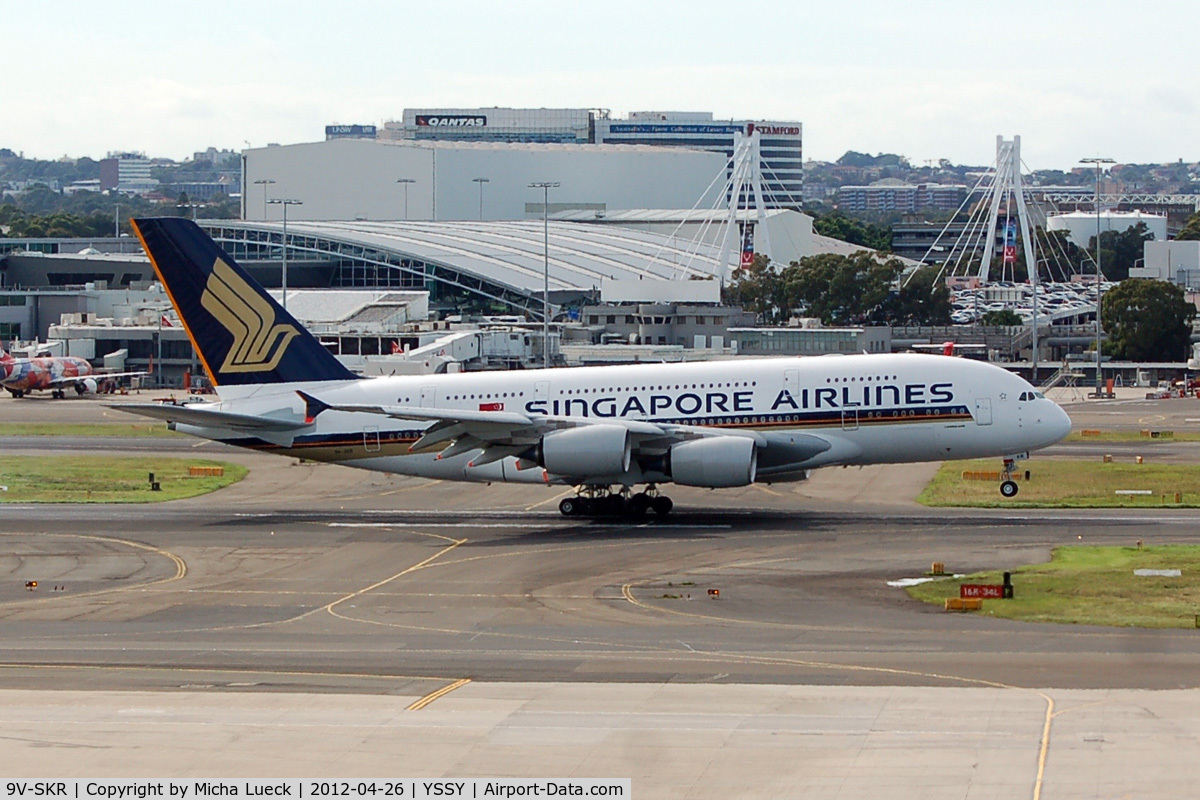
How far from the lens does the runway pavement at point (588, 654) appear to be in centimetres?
2345

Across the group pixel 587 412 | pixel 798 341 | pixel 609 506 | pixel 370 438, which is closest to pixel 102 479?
pixel 370 438

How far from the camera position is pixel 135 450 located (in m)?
77.5

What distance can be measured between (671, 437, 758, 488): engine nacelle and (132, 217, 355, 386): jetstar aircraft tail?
13745 mm

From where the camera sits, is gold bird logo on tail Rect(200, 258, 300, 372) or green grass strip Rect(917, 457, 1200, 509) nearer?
gold bird logo on tail Rect(200, 258, 300, 372)

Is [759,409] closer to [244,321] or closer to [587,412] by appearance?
[587,412]

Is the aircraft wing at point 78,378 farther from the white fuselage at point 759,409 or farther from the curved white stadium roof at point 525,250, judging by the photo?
the white fuselage at point 759,409

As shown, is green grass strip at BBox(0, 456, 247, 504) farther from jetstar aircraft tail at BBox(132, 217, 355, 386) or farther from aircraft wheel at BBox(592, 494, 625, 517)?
aircraft wheel at BBox(592, 494, 625, 517)

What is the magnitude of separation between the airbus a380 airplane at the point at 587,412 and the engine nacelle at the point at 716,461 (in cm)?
5

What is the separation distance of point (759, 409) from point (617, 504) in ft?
19.2

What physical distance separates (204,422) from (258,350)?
336cm

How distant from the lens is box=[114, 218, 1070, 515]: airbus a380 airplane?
50.6 metres

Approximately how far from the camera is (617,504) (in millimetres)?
53188

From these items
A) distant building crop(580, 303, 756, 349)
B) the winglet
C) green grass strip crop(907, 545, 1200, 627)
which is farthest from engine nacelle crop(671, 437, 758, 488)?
distant building crop(580, 303, 756, 349)

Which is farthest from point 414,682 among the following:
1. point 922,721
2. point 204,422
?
point 204,422
